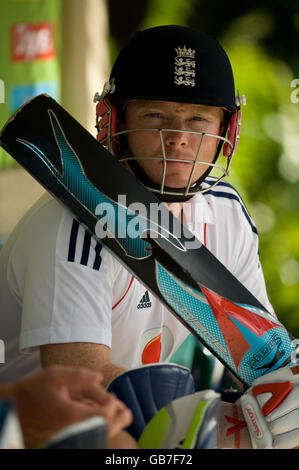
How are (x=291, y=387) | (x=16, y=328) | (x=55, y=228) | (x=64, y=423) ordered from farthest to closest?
(x=16, y=328)
(x=55, y=228)
(x=291, y=387)
(x=64, y=423)

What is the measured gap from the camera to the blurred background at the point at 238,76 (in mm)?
3580

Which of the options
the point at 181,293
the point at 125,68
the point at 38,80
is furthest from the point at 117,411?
the point at 38,80

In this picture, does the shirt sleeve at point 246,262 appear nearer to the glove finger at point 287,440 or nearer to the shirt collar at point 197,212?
the shirt collar at point 197,212

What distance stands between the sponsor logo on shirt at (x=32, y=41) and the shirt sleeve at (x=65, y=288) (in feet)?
7.47

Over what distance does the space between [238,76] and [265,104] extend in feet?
0.71

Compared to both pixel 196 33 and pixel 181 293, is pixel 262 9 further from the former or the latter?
pixel 181 293

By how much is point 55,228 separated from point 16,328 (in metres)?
0.32

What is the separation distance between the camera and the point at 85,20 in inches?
145
